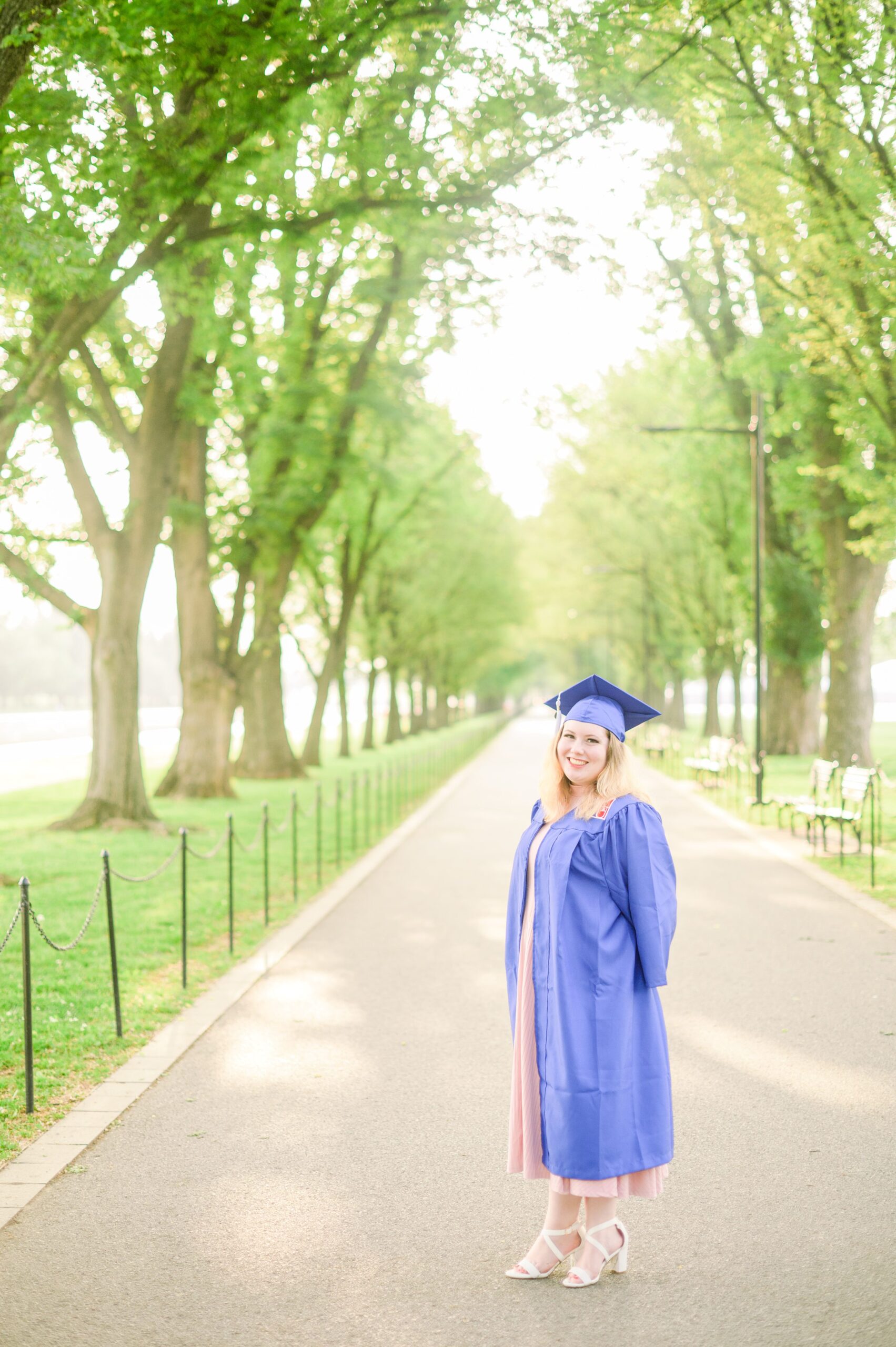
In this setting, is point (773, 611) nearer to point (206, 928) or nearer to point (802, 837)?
point (802, 837)

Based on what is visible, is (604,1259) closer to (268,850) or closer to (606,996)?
(606,996)

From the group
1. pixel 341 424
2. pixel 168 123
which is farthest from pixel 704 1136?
pixel 341 424

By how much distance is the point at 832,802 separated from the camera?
18.8 m

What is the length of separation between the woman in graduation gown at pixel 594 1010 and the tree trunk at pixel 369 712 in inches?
1477

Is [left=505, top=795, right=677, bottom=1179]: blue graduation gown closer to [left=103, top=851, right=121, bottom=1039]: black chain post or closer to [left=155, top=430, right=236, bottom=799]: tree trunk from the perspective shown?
[left=103, top=851, right=121, bottom=1039]: black chain post

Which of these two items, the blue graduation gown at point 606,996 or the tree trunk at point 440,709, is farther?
the tree trunk at point 440,709

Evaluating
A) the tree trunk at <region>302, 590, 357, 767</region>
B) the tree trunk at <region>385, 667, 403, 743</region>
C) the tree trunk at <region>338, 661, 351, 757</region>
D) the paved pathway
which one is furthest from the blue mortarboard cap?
the tree trunk at <region>385, 667, 403, 743</region>

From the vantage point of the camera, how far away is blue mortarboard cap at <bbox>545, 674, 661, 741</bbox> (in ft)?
13.0

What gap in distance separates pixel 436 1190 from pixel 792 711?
2826 cm

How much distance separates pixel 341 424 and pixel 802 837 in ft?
36.0

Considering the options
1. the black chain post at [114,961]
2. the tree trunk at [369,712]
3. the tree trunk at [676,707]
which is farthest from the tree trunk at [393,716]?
the black chain post at [114,961]

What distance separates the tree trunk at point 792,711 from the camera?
1225 inches

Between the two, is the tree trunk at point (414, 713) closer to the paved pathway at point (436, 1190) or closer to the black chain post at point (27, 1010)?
the paved pathway at point (436, 1190)

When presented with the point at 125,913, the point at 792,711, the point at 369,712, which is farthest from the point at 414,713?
the point at 125,913
